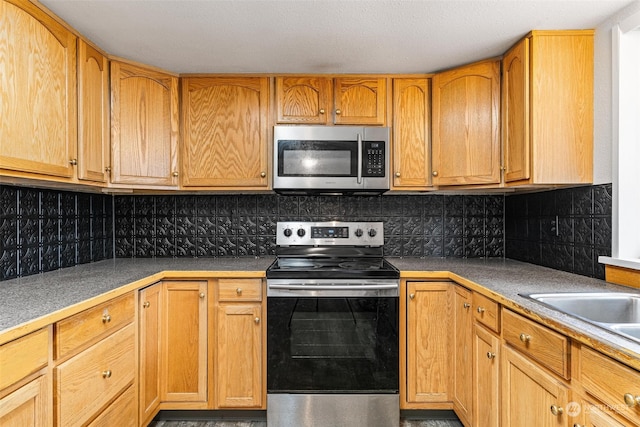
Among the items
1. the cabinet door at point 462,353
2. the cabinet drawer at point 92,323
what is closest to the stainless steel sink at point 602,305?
the cabinet door at point 462,353

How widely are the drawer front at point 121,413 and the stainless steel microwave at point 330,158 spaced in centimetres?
132

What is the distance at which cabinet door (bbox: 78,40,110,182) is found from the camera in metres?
1.86

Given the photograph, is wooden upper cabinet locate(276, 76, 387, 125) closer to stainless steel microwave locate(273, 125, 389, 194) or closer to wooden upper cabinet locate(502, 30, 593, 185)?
stainless steel microwave locate(273, 125, 389, 194)

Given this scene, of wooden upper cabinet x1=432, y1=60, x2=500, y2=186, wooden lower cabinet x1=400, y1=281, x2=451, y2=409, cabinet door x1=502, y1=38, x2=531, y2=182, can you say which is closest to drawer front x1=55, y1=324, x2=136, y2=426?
wooden lower cabinet x1=400, y1=281, x2=451, y2=409

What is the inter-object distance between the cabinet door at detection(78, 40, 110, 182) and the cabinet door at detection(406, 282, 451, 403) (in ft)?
5.98

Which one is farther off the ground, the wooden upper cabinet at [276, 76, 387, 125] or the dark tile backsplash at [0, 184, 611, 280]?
the wooden upper cabinet at [276, 76, 387, 125]

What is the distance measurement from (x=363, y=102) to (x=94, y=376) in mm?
2004

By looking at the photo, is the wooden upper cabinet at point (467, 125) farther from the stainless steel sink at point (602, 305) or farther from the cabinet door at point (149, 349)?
the cabinet door at point (149, 349)

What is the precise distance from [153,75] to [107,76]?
0.84ft

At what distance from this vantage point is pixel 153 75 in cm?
228

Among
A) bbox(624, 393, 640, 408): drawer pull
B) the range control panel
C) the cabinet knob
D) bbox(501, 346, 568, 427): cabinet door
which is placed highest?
the range control panel

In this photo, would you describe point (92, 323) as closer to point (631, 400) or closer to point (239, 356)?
point (239, 356)

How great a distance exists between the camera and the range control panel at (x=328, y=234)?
2.62 metres

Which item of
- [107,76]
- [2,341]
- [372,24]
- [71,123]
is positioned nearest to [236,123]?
[107,76]
